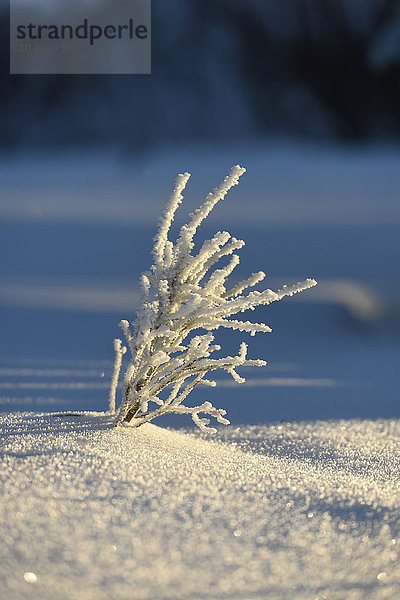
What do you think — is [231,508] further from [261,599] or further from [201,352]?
[201,352]

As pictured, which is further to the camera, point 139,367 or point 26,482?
point 139,367

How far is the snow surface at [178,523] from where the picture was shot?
1074 mm

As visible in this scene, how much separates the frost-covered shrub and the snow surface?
0.11 meters

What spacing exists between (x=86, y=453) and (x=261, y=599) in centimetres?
59

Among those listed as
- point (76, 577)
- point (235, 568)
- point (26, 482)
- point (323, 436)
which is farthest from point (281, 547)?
point (323, 436)

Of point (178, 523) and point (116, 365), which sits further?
point (116, 365)

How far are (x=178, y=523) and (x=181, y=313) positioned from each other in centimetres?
62

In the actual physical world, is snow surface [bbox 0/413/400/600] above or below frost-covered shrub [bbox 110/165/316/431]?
below

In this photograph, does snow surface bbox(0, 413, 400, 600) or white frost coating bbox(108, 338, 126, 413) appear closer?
snow surface bbox(0, 413, 400, 600)

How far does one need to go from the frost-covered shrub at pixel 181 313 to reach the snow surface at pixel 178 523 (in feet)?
0.37

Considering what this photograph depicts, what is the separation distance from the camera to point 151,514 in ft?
4.14

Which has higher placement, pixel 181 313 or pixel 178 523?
pixel 181 313

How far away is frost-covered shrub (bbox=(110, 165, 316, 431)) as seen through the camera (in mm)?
1735

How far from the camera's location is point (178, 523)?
124 centimetres
